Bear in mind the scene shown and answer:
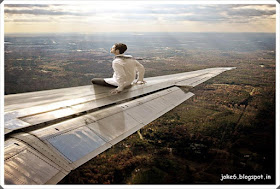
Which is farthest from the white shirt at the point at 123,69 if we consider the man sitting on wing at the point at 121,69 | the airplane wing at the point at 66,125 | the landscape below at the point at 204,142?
the landscape below at the point at 204,142

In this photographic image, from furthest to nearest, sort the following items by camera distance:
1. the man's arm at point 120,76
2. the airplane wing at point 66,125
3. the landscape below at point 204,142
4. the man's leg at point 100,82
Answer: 1. the man's leg at point 100,82
2. the man's arm at point 120,76
3. the landscape below at point 204,142
4. the airplane wing at point 66,125

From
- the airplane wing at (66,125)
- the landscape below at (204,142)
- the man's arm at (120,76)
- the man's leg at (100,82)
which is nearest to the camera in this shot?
the airplane wing at (66,125)

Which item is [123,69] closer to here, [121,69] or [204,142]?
[121,69]

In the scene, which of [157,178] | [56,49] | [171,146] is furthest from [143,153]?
[56,49]

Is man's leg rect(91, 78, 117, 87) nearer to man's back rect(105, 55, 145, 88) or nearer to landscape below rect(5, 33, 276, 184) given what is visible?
man's back rect(105, 55, 145, 88)

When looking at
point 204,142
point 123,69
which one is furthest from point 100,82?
point 204,142

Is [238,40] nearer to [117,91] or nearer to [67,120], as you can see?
[117,91]

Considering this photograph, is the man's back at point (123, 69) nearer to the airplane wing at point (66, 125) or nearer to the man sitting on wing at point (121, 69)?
the man sitting on wing at point (121, 69)

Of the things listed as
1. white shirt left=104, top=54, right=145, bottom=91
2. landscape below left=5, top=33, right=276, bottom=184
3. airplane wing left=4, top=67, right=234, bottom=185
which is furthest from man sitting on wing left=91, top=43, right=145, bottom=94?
landscape below left=5, top=33, right=276, bottom=184
